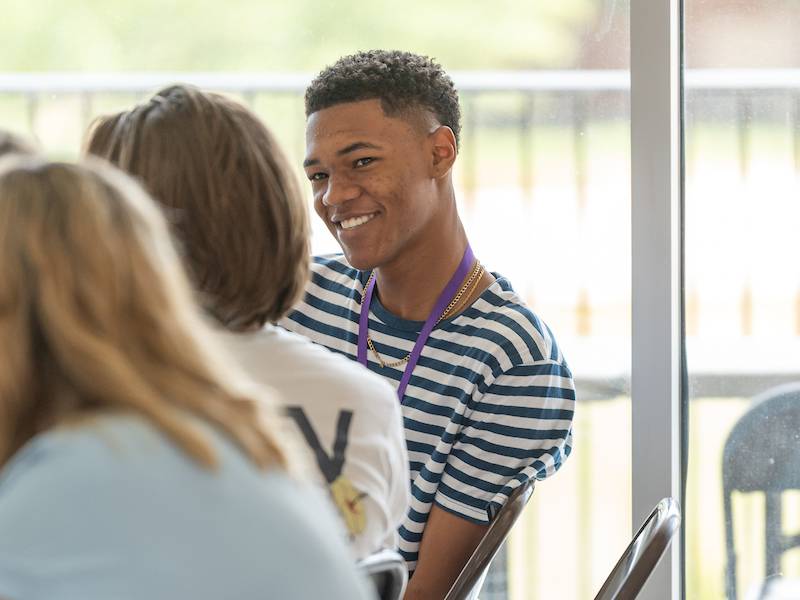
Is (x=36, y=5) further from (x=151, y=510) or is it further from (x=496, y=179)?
(x=151, y=510)

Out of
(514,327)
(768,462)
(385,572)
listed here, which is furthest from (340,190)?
(768,462)

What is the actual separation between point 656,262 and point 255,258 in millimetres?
1165

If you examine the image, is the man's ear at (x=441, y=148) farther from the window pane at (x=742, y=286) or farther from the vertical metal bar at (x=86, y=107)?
the vertical metal bar at (x=86, y=107)

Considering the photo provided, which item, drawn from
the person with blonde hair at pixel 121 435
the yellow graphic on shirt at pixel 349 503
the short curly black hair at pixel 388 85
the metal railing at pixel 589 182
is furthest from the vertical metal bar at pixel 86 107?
the person with blonde hair at pixel 121 435

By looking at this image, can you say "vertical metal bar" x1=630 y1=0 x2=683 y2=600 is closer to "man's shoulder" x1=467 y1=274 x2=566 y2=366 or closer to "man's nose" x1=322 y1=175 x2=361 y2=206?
"man's shoulder" x1=467 y1=274 x2=566 y2=366

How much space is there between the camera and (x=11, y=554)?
799 mm

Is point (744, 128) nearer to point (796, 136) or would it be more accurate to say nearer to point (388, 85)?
point (796, 136)

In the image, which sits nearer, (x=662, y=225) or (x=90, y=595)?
(x=90, y=595)

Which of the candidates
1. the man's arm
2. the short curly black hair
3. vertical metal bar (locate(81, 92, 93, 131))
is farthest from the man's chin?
vertical metal bar (locate(81, 92, 93, 131))

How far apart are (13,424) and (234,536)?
7.5 inches

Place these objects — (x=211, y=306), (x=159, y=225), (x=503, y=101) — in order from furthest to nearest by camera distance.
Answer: (x=503, y=101), (x=211, y=306), (x=159, y=225)

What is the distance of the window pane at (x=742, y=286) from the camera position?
2.22m

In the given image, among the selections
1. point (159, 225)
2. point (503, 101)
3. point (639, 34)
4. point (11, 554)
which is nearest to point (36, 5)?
point (503, 101)

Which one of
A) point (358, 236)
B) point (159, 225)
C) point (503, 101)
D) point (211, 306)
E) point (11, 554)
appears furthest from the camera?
point (503, 101)
